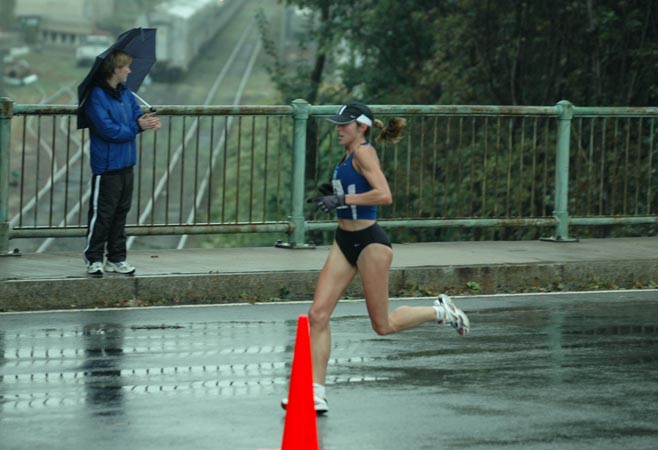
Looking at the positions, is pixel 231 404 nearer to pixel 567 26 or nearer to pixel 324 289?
pixel 324 289

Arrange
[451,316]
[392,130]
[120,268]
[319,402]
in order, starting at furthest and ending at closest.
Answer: [120,268]
[451,316]
[392,130]
[319,402]

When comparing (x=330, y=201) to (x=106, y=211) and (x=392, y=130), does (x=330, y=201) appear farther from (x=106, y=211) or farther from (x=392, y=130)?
(x=106, y=211)

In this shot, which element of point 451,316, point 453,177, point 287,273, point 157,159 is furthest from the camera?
point 157,159

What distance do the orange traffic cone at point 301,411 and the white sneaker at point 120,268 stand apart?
503 cm

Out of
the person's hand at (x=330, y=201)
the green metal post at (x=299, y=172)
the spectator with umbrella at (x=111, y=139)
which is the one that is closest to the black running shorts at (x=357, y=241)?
Answer: the person's hand at (x=330, y=201)

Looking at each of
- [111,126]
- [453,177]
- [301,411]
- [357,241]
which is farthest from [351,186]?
[453,177]

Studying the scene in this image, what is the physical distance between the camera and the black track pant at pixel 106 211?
38.1 ft

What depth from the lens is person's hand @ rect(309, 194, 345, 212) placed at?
311 inches

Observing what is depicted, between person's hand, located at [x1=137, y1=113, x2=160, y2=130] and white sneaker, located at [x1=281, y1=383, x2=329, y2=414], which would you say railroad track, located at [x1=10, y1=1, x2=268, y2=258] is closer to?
person's hand, located at [x1=137, y1=113, x2=160, y2=130]

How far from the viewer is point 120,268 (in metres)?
11.7

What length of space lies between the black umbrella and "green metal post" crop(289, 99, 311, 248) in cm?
176

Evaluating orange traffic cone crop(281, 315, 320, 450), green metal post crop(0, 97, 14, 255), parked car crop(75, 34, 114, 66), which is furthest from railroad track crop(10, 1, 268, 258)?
orange traffic cone crop(281, 315, 320, 450)

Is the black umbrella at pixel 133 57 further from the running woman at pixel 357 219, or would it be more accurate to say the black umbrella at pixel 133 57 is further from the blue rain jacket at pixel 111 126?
the running woman at pixel 357 219

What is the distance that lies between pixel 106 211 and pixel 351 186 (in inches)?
158
